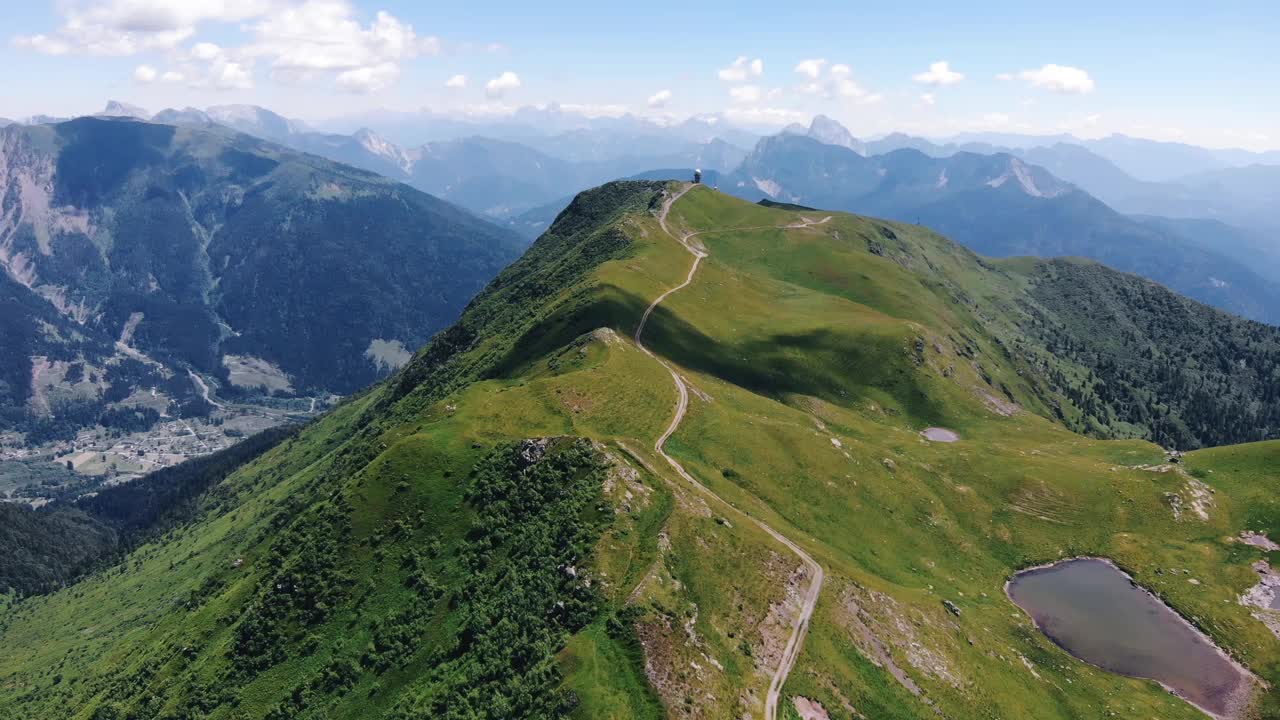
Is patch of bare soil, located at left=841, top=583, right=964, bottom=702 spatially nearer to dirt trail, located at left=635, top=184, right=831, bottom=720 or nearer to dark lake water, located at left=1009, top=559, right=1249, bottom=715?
dirt trail, located at left=635, top=184, right=831, bottom=720

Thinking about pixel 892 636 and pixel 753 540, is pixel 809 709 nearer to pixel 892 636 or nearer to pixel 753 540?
pixel 892 636

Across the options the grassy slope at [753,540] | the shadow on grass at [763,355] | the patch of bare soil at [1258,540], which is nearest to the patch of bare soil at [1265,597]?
the grassy slope at [753,540]

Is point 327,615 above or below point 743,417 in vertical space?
below

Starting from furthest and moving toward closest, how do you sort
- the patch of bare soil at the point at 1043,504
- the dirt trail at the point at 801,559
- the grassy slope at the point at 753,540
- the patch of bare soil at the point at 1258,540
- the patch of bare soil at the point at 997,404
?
the patch of bare soil at the point at 997,404 → the patch of bare soil at the point at 1043,504 → the patch of bare soil at the point at 1258,540 → the grassy slope at the point at 753,540 → the dirt trail at the point at 801,559

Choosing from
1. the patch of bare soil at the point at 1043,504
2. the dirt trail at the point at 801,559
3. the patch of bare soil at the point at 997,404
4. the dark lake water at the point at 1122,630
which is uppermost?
the dirt trail at the point at 801,559

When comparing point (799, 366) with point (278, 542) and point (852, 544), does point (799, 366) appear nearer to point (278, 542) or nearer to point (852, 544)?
point (852, 544)

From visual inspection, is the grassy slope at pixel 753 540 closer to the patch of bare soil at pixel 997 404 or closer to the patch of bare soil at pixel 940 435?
the patch of bare soil at pixel 940 435

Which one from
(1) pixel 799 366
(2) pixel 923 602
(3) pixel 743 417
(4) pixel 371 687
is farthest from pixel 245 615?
(1) pixel 799 366

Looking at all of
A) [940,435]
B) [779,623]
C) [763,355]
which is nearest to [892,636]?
[779,623]

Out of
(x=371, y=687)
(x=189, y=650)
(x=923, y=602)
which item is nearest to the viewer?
(x=371, y=687)

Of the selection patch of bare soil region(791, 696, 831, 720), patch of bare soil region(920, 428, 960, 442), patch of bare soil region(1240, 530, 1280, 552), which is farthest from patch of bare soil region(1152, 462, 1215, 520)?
patch of bare soil region(791, 696, 831, 720)
